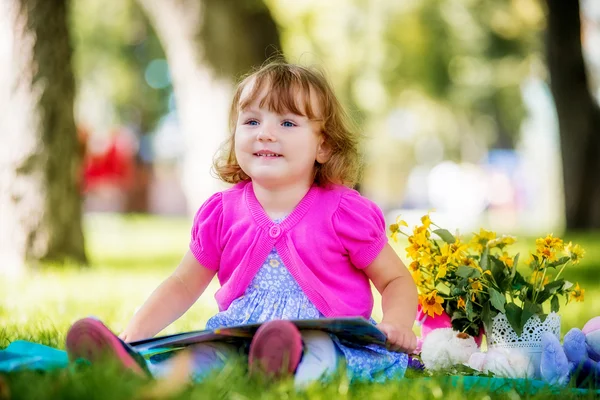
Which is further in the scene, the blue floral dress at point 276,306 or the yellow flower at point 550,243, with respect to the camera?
the yellow flower at point 550,243

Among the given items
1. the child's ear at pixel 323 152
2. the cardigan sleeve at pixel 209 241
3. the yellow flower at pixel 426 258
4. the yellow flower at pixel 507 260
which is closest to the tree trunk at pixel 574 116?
the yellow flower at pixel 507 260

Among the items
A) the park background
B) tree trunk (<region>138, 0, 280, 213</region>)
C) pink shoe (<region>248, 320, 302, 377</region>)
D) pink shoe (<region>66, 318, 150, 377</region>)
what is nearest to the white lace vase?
the park background

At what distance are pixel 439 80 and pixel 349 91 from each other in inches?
148

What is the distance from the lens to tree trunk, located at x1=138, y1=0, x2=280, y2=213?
26.7ft

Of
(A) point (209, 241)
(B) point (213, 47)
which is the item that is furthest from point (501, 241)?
(B) point (213, 47)

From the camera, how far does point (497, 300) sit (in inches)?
110

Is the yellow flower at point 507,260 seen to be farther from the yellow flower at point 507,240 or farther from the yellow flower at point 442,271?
the yellow flower at point 442,271

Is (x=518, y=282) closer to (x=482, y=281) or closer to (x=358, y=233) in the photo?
(x=482, y=281)

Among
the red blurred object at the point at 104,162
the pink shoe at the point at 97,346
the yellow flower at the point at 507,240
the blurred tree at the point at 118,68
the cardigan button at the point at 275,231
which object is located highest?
the blurred tree at the point at 118,68

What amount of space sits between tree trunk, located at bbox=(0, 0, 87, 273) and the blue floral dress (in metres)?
3.85

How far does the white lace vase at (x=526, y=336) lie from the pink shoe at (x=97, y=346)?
1293mm

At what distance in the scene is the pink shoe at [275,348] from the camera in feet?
7.00

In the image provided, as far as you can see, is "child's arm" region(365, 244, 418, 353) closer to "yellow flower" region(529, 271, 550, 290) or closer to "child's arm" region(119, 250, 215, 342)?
"yellow flower" region(529, 271, 550, 290)

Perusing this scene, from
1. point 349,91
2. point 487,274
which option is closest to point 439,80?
point 349,91
